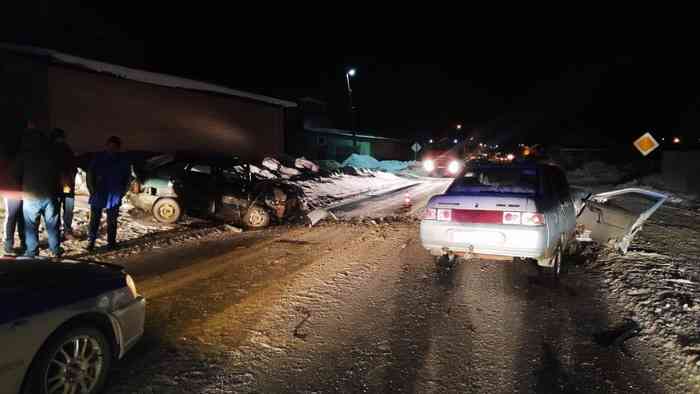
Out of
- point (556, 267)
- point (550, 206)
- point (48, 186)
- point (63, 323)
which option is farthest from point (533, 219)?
point (48, 186)

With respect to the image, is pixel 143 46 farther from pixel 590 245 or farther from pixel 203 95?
pixel 590 245

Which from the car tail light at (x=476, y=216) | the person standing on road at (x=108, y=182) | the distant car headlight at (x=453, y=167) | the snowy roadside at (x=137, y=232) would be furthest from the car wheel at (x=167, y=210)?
the distant car headlight at (x=453, y=167)

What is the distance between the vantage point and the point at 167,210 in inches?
342

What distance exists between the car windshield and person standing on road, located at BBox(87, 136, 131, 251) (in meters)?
5.42

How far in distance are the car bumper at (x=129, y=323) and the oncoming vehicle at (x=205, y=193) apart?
5.90 meters

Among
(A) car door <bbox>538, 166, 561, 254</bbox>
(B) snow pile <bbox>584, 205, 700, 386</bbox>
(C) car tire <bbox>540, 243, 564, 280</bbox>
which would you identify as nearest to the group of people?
(A) car door <bbox>538, 166, 561, 254</bbox>

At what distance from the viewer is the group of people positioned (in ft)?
18.1

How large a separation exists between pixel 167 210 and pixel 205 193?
35.9 inches

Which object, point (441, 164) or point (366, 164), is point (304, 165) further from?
point (441, 164)

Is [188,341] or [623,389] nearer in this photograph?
[623,389]

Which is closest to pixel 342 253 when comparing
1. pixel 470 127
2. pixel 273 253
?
pixel 273 253

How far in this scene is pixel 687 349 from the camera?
11.2 feet

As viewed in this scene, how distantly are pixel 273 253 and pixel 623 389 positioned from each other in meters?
5.08

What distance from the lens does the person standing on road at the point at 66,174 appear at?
233 inches
